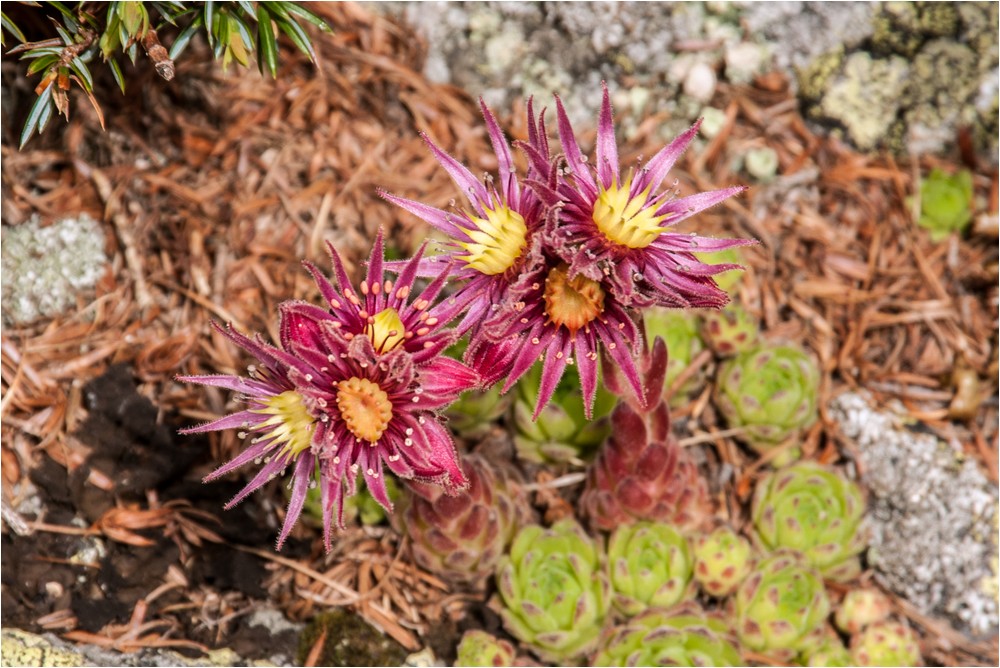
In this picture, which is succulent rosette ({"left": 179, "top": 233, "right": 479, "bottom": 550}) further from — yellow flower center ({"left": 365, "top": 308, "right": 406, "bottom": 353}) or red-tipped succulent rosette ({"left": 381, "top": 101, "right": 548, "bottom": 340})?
red-tipped succulent rosette ({"left": 381, "top": 101, "right": 548, "bottom": 340})

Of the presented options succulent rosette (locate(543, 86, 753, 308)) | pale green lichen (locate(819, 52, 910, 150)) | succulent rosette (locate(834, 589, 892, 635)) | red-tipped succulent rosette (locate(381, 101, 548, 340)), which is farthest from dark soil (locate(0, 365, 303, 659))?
pale green lichen (locate(819, 52, 910, 150))

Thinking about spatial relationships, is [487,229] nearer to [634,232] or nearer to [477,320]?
[477,320]

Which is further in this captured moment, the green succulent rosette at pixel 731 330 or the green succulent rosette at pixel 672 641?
the green succulent rosette at pixel 731 330

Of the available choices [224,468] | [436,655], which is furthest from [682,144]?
[436,655]

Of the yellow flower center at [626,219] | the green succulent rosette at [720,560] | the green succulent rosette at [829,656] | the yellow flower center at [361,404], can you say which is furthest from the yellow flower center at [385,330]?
the green succulent rosette at [829,656]

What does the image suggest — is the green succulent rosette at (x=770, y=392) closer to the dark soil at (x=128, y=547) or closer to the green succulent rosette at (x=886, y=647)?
the green succulent rosette at (x=886, y=647)

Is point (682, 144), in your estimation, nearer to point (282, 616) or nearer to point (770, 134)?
point (770, 134)

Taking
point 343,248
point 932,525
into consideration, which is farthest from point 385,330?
point 932,525
